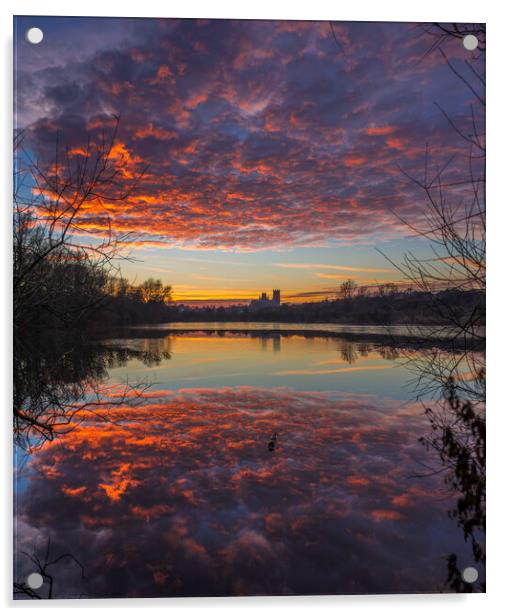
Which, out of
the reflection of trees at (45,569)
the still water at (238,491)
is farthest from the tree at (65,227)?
the reflection of trees at (45,569)

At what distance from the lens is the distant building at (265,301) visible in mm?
3223

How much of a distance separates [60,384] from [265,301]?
1697 mm

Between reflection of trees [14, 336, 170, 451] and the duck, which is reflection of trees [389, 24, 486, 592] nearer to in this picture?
the duck

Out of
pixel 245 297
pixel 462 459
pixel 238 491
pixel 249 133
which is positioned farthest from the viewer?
pixel 245 297

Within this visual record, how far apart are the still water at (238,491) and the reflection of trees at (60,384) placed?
5 centimetres

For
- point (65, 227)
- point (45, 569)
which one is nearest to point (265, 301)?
point (65, 227)

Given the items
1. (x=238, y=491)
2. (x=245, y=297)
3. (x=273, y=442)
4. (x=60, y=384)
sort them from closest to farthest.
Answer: (x=238, y=491) → (x=273, y=442) → (x=60, y=384) → (x=245, y=297)

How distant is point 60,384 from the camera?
288 centimetres

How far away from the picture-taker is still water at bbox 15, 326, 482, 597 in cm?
201

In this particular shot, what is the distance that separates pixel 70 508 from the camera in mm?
2197
